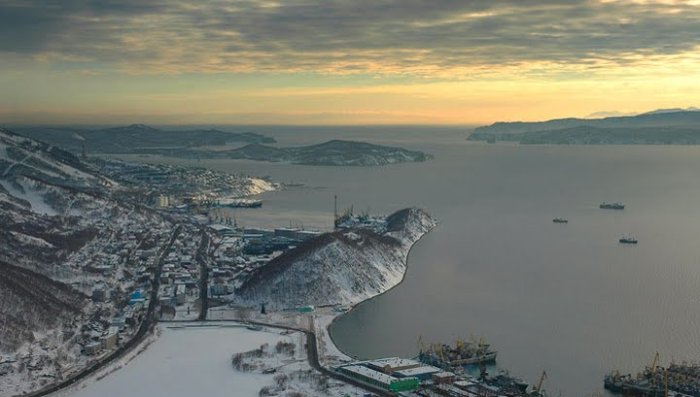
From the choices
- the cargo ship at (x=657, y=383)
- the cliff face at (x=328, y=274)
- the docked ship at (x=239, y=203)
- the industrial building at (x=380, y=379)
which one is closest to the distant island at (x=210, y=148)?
the docked ship at (x=239, y=203)

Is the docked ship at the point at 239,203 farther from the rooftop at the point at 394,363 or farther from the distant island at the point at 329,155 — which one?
the distant island at the point at 329,155

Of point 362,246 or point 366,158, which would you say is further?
point 366,158

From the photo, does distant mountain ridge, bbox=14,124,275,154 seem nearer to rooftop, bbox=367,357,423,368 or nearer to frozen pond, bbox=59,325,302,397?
frozen pond, bbox=59,325,302,397

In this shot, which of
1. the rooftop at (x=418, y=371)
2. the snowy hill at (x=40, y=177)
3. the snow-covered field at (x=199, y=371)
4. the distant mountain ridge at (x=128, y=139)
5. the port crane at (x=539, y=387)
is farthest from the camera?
the distant mountain ridge at (x=128, y=139)

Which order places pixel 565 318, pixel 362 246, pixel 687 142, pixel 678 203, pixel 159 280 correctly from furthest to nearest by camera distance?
pixel 687 142, pixel 678 203, pixel 362 246, pixel 159 280, pixel 565 318

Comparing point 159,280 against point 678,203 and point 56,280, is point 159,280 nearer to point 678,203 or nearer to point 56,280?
point 56,280

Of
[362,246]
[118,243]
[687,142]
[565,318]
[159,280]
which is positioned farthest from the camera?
[687,142]

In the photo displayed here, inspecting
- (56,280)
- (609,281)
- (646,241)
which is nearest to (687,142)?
(646,241)
